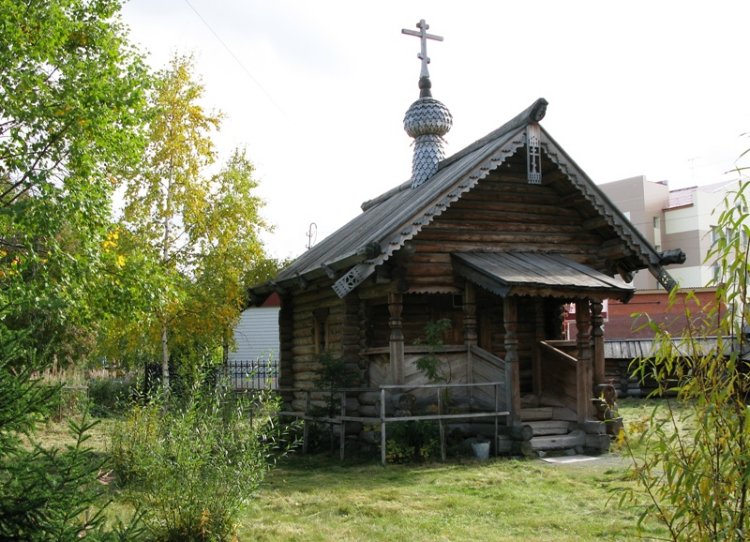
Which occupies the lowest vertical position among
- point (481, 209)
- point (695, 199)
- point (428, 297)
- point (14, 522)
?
point (14, 522)

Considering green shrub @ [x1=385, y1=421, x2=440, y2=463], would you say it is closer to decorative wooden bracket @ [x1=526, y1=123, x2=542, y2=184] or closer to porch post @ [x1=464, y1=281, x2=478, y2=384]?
porch post @ [x1=464, y1=281, x2=478, y2=384]

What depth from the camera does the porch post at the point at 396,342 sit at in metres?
13.1

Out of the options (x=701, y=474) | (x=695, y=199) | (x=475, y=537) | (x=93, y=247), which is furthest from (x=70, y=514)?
(x=695, y=199)

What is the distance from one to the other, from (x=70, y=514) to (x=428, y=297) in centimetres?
1181

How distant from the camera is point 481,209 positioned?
47.9 ft

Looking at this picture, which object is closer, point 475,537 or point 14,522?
point 14,522

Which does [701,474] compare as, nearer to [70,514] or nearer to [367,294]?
[70,514]

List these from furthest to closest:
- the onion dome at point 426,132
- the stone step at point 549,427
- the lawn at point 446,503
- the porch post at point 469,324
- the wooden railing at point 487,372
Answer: the onion dome at point 426,132
the porch post at point 469,324
the stone step at point 549,427
the wooden railing at point 487,372
the lawn at point 446,503

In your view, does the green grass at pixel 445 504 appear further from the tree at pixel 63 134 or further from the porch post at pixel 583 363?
the tree at pixel 63 134

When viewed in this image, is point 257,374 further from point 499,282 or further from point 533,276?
point 533,276

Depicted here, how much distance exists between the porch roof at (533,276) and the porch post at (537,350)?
56.0 inches

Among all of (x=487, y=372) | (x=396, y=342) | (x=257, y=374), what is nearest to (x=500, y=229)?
(x=487, y=372)

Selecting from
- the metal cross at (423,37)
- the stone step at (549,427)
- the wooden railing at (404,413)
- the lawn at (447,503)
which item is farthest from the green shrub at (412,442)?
the metal cross at (423,37)

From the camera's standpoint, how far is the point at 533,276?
12703 millimetres
